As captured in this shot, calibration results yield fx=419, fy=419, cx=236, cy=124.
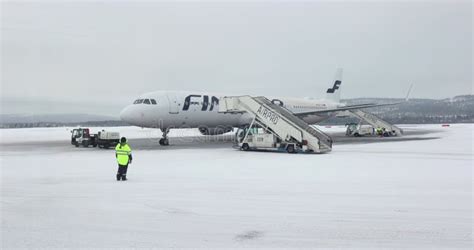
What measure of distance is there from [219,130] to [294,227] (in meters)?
27.8

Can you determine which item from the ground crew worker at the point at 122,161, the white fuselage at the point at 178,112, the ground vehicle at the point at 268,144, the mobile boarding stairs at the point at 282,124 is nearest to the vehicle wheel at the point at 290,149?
the ground vehicle at the point at 268,144

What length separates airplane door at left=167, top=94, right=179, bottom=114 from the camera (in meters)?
27.7

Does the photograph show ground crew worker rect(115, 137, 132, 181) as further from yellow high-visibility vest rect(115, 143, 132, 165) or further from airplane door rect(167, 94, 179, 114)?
airplane door rect(167, 94, 179, 114)

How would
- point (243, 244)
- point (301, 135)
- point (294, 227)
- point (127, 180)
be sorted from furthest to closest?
point (301, 135) < point (127, 180) < point (294, 227) < point (243, 244)

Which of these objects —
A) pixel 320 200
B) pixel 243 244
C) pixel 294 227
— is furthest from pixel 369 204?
pixel 243 244

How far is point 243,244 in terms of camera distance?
586 centimetres

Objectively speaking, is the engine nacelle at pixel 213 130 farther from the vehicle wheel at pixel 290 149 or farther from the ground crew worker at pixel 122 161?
the ground crew worker at pixel 122 161

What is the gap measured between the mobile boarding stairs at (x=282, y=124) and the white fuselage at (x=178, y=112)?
377 centimetres

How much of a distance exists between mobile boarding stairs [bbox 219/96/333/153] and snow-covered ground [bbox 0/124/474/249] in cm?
641

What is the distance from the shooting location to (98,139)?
84.7 ft

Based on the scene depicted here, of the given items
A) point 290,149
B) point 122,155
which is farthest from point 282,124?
point 122,155

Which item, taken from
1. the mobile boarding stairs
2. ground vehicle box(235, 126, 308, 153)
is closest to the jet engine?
the mobile boarding stairs

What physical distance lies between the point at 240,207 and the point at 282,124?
560 inches

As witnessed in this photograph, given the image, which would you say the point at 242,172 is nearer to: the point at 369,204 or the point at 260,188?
the point at 260,188
